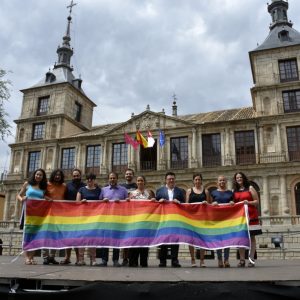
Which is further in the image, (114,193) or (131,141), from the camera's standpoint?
(131,141)

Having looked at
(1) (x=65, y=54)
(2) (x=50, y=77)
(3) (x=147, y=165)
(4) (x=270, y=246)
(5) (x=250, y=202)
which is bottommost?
(4) (x=270, y=246)

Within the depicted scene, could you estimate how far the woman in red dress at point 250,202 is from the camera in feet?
23.4

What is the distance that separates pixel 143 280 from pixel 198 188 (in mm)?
3728

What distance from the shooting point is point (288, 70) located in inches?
1104

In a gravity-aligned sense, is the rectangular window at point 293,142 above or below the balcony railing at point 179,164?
above

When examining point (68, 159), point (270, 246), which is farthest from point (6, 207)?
point (270, 246)

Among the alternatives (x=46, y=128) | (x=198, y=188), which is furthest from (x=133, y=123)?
(x=198, y=188)

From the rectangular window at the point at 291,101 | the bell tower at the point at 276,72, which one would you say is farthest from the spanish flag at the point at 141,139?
the rectangular window at the point at 291,101

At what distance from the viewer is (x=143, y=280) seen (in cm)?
394

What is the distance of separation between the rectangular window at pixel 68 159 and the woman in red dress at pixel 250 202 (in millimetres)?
26067

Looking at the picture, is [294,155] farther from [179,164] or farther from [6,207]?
[6,207]

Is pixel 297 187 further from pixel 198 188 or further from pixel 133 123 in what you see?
pixel 198 188

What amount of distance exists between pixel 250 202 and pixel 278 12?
30.9 metres

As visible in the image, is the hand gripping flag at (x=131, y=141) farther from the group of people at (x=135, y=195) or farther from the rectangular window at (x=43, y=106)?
the group of people at (x=135, y=195)
